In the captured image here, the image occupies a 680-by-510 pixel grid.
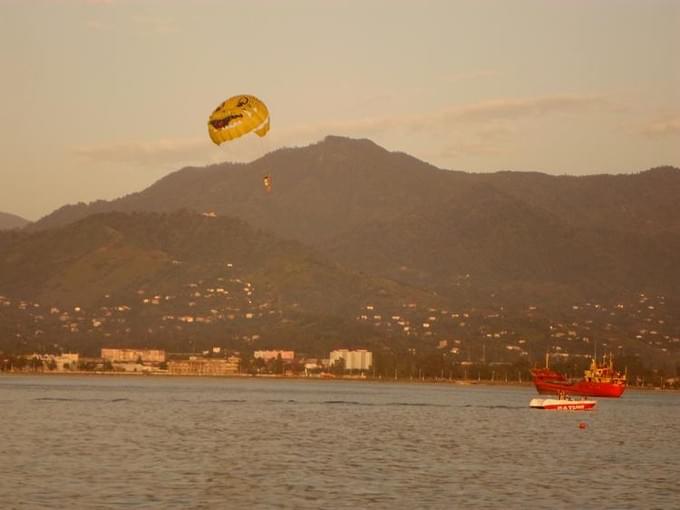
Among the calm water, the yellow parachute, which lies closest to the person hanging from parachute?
the yellow parachute

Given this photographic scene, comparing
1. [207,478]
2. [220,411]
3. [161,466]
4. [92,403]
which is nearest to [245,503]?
[207,478]

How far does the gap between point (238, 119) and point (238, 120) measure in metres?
0.11

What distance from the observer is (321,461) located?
9750 cm

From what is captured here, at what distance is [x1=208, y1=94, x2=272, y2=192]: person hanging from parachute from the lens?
119 meters

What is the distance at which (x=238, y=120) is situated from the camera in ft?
392

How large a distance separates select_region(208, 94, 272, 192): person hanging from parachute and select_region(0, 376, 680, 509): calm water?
2564 cm

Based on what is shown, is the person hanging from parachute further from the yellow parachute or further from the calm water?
the calm water

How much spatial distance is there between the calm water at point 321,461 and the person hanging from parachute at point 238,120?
25.6 m

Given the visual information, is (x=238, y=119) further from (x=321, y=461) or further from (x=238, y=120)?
(x=321, y=461)

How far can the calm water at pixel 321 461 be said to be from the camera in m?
76.5

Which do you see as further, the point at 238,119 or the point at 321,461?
the point at 238,119

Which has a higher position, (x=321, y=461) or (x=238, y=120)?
(x=238, y=120)

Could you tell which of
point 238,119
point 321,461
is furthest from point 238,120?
point 321,461

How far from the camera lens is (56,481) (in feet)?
265
